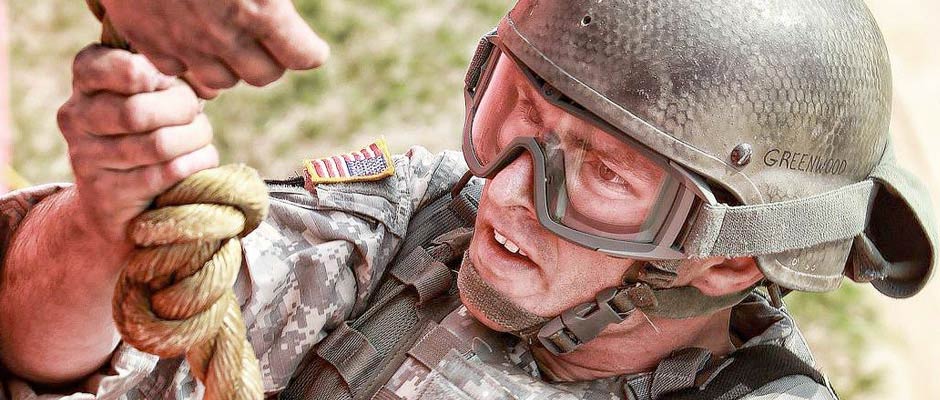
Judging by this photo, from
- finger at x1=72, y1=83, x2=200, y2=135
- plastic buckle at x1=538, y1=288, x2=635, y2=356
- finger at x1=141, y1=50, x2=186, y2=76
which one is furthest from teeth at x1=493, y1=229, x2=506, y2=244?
finger at x1=141, y1=50, x2=186, y2=76

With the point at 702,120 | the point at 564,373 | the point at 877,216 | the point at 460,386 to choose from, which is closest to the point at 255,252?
the point at 460,386

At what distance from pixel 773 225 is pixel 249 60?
144 centimetres

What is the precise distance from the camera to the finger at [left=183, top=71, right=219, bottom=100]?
69.4 inches

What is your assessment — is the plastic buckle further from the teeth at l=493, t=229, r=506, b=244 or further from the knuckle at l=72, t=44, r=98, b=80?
the knuckle at l=72, t=44, r=98, b=80

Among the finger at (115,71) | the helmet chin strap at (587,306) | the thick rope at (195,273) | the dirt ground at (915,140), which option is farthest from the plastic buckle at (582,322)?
the dirt ground at (915,140)

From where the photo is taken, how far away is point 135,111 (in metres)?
1.73

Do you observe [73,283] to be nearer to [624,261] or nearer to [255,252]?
[255,252]

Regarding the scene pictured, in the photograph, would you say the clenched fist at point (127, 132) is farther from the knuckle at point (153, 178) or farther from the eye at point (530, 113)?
the eye at point (530, 113)

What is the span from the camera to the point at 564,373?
119 inches

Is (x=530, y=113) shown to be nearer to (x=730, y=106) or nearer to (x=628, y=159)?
(x=628, y=159)

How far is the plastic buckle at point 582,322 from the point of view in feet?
9.24

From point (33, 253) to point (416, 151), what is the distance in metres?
1.18

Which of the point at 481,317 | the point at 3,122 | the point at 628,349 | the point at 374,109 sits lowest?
the point at 374,109

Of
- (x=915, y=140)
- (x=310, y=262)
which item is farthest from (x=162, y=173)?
(x=915, y=140)
